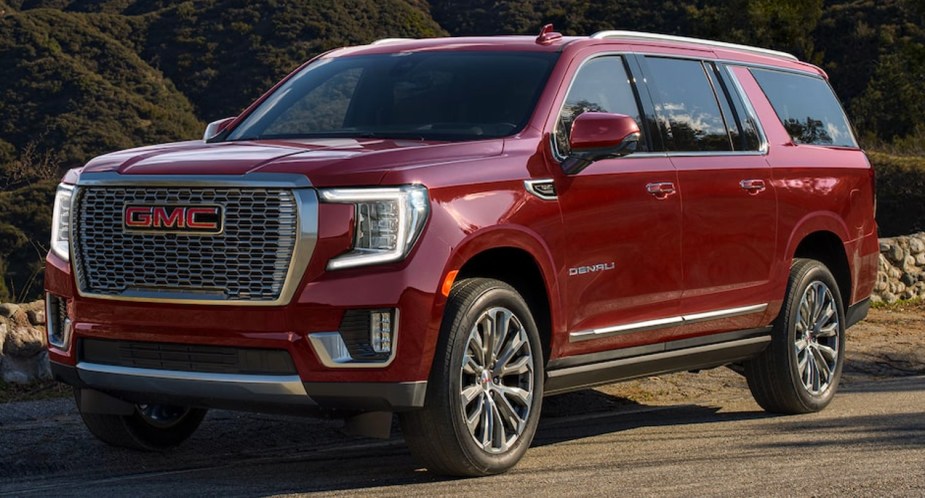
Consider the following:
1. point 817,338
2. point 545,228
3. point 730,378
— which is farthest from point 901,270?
point 545,228

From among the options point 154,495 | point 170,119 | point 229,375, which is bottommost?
point 170,119

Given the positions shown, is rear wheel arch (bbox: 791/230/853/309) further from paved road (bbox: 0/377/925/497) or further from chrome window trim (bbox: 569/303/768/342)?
chrome window trim (bbox: 569/303/768/342)

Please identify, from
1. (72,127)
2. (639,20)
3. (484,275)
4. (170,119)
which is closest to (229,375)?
(484,275)

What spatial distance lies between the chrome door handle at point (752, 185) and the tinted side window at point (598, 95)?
844 mm

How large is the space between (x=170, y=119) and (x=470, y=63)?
33012mm

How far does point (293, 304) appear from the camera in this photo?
5.62 meters

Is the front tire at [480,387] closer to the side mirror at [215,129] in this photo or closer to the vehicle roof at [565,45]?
the vehicle roof at [565,45]

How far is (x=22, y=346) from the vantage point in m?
8.93

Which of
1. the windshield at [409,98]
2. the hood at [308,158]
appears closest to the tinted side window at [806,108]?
the windshield at [409,98]

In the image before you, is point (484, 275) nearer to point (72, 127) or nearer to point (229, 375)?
point (229, 375)

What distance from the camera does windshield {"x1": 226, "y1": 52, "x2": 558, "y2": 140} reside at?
682 centimetres

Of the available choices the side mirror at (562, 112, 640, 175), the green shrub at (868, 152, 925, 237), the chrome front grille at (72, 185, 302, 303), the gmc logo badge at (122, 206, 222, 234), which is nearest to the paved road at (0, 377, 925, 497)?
the chrome front grille at (72, 185, 302, 303)

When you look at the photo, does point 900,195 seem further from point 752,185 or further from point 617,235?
point 617,235

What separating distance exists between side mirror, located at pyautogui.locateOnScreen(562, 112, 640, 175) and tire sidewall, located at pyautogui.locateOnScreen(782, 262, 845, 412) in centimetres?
215
